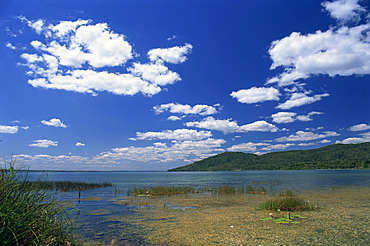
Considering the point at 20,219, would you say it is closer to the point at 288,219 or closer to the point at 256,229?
the point at 256,229

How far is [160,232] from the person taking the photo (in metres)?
12.9

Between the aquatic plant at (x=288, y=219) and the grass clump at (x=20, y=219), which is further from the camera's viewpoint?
the aquatic plant at (x=288, y=219)

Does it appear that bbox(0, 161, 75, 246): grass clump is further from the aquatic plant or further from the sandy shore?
the aquatic plant

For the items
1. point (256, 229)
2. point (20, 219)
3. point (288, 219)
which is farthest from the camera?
point (288, 219)

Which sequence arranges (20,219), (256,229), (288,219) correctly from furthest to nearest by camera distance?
(288,219)
(256,229)
(20,219)

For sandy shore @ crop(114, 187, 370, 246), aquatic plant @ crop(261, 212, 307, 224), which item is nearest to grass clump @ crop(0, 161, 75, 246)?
sandy shore @ crop(114, 187, 370, 246)

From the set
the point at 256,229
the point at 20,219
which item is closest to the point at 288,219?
the point at 256,229

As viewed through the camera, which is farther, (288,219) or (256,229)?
(288,219)

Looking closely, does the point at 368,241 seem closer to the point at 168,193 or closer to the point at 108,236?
the point at 108,236

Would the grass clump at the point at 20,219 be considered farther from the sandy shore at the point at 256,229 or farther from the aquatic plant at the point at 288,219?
the aquatic plant at the point at 288,219

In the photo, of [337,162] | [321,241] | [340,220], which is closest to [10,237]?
[321,241]

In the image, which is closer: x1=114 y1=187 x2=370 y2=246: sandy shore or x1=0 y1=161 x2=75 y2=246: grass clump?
x1=0 y1=161 x2=75 y2=246: grass clump

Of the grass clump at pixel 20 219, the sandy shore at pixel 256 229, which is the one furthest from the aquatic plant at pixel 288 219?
the grass clump at pixel 20 219

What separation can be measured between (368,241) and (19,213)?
13.5 m
